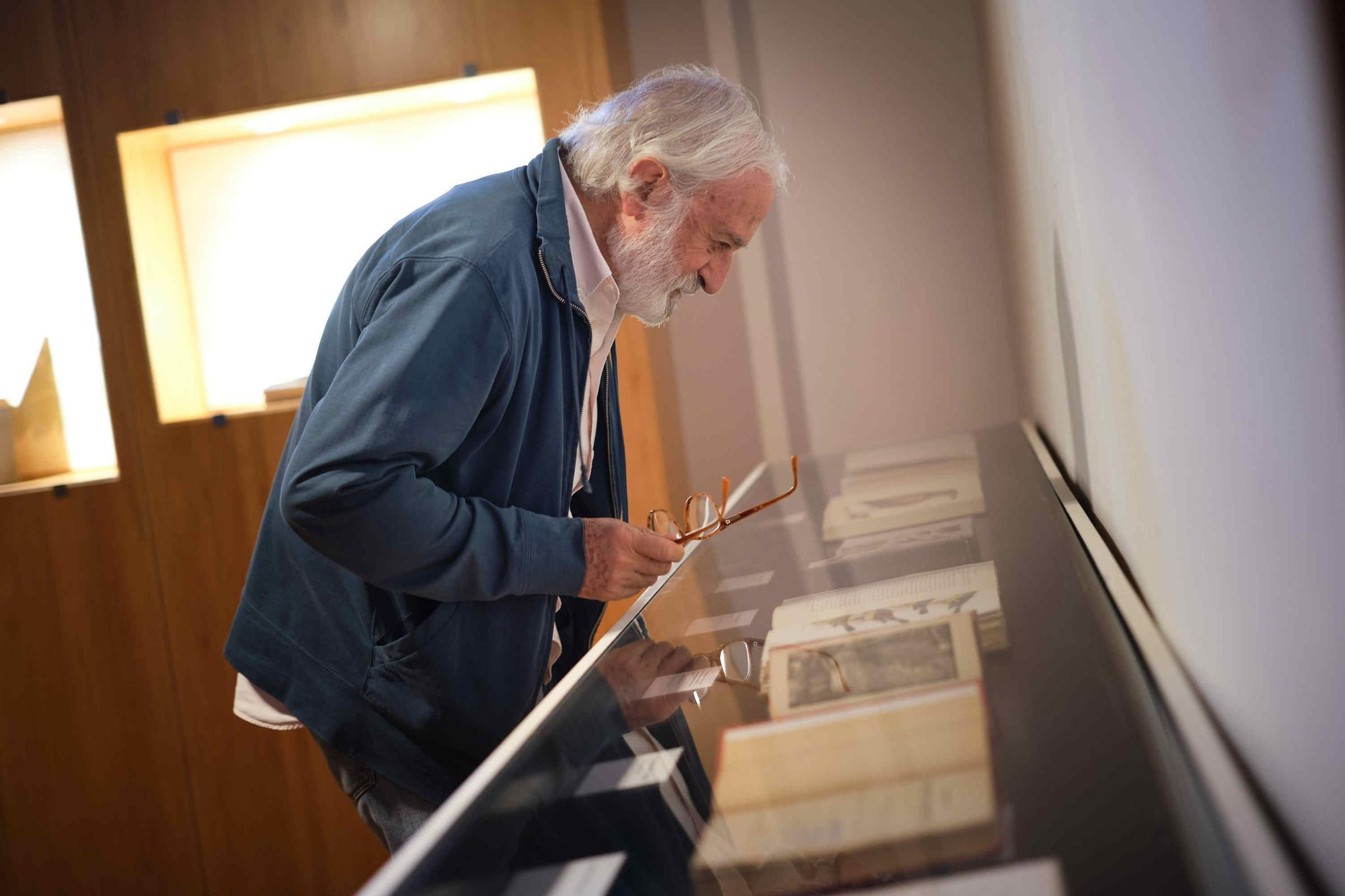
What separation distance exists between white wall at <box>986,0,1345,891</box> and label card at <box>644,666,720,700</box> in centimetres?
38

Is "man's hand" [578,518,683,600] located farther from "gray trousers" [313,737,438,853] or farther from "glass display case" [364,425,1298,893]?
"gray trousers" [313,737,438,853]

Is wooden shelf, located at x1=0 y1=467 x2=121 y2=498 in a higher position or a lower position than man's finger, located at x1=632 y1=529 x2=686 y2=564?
higher

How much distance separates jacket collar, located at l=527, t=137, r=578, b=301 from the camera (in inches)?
49.9

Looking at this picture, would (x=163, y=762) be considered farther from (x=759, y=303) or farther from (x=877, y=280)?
(x=877, y=280)

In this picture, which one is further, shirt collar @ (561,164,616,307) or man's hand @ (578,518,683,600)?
shirt collar @ (561,164,616,307)

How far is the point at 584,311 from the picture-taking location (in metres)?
1.33

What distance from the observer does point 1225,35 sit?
0.45 metres

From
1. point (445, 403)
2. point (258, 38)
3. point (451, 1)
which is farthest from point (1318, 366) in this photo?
point (258, 38)

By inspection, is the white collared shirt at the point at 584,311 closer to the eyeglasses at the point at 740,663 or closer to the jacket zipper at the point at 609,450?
the jacket zipper at the point at 609,450

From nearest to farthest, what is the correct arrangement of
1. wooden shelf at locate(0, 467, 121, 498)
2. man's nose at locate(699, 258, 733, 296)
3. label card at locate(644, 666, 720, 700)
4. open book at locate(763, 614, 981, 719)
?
open book at locate(763, 614, 981, 719), label card at locate(644, 666, 720, 700), man's nose at locate(699, 258, 733, 296), wooden shelf at locate(0, 467, 121, 498)

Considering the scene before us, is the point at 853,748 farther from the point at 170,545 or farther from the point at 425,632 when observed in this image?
the point at 170,545

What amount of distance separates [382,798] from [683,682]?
2.04ft

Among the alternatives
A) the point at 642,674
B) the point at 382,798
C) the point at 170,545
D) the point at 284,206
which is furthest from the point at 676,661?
the point at 284,206

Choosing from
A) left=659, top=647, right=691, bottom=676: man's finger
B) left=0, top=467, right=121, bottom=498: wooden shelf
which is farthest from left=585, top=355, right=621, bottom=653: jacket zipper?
left=0, top=467, right=121, bottom=498: wooden shelf
